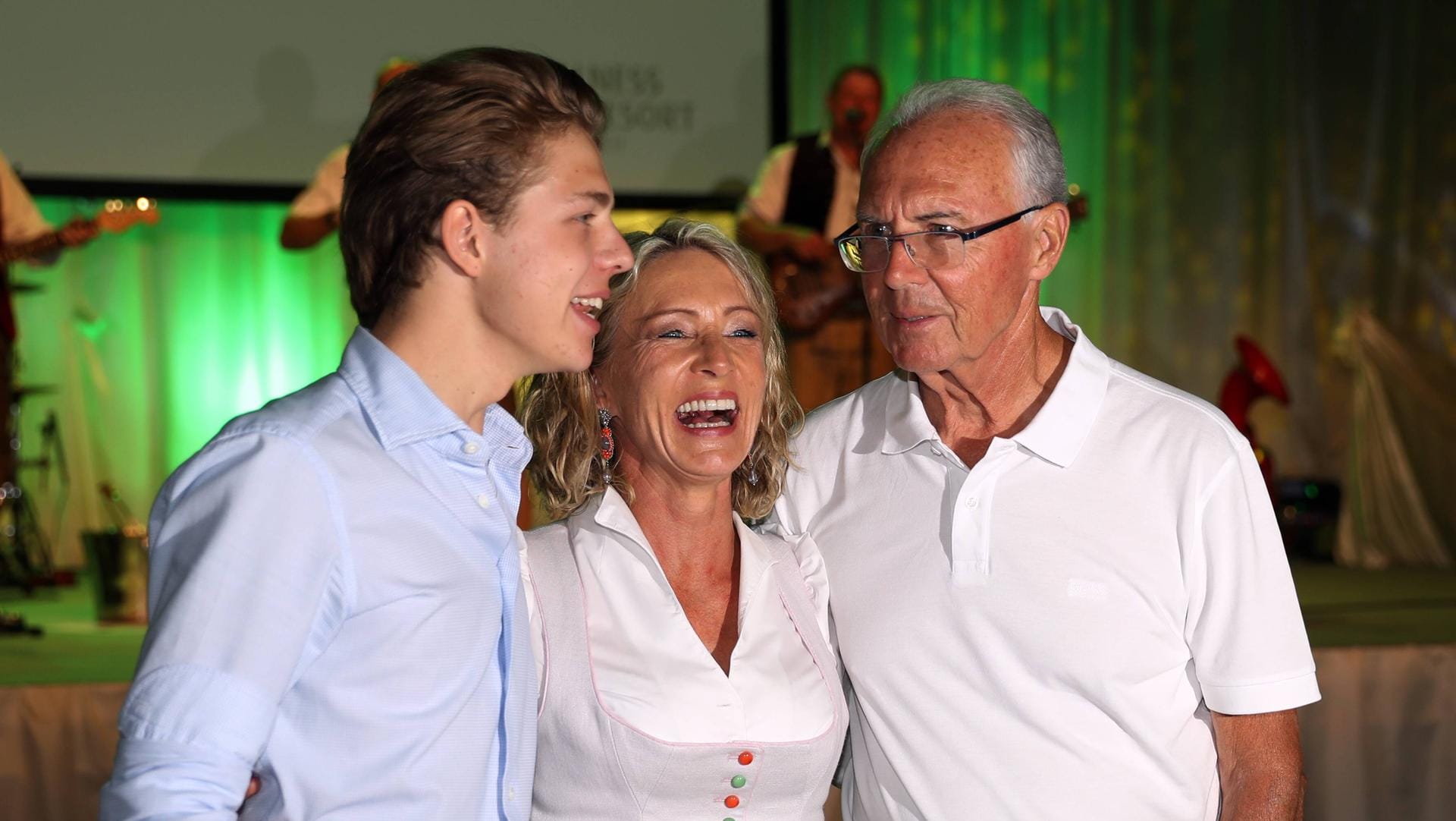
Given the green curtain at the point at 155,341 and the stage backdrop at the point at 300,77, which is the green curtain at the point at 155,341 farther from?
the stage backdrop at the point at 300,77

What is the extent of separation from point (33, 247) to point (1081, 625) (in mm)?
4029

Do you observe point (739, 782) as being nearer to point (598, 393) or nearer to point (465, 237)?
point (598, 393)

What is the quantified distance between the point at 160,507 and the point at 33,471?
6.01m

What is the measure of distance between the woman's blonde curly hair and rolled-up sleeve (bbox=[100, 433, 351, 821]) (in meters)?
0.77

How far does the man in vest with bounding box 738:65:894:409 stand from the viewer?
4762mm

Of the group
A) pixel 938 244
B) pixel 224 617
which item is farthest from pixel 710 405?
pixel 224 617

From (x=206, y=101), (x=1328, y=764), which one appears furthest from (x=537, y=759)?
(x=206, y=101)

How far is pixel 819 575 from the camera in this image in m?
1.92

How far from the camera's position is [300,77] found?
5.52 m

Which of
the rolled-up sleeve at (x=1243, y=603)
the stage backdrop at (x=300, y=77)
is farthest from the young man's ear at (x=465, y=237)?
the stage backdrop at (x=300, y=77)

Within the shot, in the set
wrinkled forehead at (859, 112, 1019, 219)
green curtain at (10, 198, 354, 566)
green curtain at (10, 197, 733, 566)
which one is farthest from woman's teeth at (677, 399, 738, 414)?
green curtain at (10, 198, 354, 566)

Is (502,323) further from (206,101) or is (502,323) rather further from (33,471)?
(33,471)

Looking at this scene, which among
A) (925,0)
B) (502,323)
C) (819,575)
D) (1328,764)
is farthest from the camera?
(925,0)

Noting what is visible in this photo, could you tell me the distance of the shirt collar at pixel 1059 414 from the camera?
1806 mm
